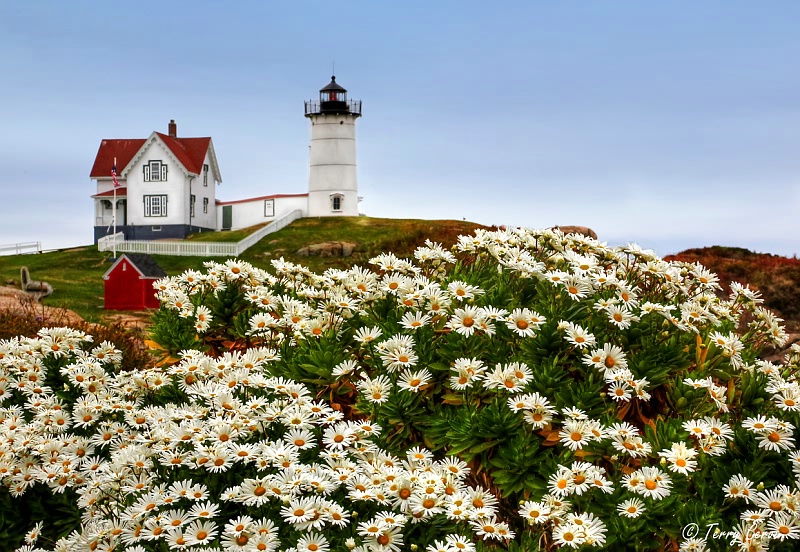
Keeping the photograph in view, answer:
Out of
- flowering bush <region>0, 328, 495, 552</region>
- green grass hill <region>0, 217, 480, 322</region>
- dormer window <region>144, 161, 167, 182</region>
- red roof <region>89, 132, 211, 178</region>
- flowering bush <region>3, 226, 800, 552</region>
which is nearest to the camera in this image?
flowering bush <region>0, 328, 495, 552</region>

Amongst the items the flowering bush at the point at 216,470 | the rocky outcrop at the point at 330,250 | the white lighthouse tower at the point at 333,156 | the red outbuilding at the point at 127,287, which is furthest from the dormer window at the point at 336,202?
the flowering bush at the point at 216,470

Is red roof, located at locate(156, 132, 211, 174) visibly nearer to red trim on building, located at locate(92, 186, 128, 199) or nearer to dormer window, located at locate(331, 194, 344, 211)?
red trim on building, located at locate(92, 186, 128, 199)

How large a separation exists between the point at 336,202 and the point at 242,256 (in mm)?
13283

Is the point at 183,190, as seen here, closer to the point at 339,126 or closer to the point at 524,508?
the point at 339,126

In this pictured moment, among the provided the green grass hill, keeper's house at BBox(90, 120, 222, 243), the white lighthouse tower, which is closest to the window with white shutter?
keeper's house at BBox(90, 120, 222, 243)

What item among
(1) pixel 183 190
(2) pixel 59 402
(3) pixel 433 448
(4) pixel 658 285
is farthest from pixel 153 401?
(1) pixel 183 190

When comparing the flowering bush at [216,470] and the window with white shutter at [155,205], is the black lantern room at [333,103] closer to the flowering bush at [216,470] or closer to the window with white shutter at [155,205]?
the window with white shutter at [155,205]

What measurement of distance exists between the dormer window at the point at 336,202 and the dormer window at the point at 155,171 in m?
12.4

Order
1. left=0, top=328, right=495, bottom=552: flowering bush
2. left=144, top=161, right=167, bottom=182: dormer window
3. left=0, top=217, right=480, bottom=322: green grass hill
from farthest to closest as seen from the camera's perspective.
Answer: left=144, top=161, right=167, bottom=182: dormer window, left=0, top=217, right=480, bottom=322: green grass hill, left=0, top=328, right=495, bottom=552: flowering bush

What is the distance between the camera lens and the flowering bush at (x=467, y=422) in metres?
4.57

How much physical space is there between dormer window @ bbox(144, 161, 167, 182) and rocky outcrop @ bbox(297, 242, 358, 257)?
50.2ft

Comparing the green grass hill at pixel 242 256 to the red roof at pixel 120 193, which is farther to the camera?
the red roof at pixel 120 193

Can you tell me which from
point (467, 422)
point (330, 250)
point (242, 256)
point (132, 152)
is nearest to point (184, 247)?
point (242, 256)

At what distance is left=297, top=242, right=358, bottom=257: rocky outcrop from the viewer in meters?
48.2
